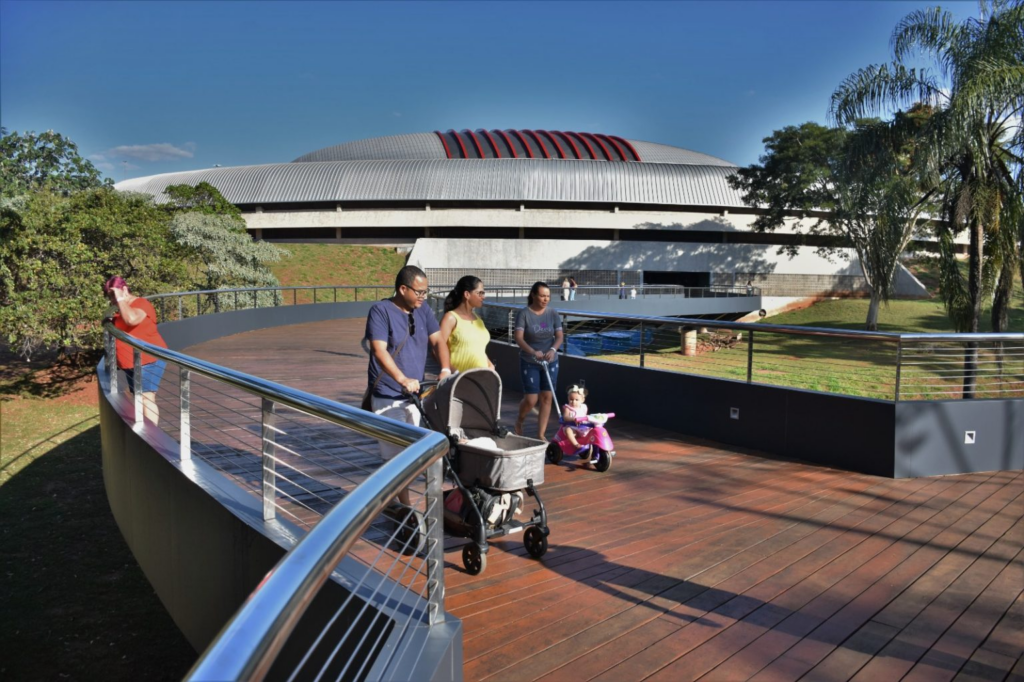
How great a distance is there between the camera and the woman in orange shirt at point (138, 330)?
7008 mm

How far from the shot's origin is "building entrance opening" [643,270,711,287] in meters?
54.0

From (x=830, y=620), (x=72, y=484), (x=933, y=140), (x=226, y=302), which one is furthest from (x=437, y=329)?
(x=226, y=302)

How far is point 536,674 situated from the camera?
354cm

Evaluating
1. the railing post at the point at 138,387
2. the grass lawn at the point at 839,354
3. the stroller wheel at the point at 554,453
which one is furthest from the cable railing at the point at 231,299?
the stroller wheel at the point at 554,453

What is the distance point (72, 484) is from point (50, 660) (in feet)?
30.7

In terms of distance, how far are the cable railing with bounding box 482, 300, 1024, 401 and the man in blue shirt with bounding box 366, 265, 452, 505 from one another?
3.58 m

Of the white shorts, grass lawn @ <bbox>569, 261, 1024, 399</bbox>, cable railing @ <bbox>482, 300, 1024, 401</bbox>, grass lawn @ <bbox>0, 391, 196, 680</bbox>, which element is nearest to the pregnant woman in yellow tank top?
the white shorts

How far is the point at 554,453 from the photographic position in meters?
7.51

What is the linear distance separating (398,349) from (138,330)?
143 inches

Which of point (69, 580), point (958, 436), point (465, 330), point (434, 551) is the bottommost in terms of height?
point (69, 580)

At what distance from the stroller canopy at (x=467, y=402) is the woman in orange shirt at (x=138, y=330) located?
3.11 metres

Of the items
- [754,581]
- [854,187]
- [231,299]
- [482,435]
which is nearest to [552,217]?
[231,299]

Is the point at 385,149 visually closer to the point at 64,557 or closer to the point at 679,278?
the point at 679,278

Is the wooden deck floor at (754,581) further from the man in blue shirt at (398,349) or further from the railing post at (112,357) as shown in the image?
the railing post at (112,357)
